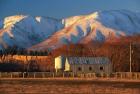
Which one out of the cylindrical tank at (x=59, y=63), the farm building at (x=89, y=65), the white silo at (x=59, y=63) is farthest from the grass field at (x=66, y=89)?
the cylindrical tank at (x=59, y=63)

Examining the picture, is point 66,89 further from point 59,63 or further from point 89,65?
point 59,63

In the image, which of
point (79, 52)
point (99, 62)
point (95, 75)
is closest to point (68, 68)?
point (99, 62)

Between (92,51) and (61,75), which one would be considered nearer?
(61,75)

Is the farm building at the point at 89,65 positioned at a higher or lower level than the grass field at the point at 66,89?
higher

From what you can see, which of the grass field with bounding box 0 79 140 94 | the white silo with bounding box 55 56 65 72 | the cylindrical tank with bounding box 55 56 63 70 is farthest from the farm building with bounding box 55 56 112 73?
the grass field with bounding box 0 79 140 94

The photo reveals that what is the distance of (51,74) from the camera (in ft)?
241

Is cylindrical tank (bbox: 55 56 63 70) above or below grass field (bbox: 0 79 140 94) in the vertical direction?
above

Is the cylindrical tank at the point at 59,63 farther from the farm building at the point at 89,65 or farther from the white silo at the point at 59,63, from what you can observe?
the farm building at the point at 89,65

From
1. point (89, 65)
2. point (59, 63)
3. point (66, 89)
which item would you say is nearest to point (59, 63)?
point (59, 63)

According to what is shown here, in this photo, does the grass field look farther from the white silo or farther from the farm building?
the white silo

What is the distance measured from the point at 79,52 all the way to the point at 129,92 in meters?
94.0

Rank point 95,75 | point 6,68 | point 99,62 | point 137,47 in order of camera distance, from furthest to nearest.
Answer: point 137,47
point 6,68
point 99,62
point 95,75

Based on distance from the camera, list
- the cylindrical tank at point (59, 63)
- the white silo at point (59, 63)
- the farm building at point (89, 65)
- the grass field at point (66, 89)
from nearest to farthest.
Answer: the grass field at point (66, 89)
the farm building at point (89, 65)
the white silo at point (59, 63)
the cylindrical tank at point (59, 63)

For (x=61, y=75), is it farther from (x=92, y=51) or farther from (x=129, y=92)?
(x=92, y=51)
